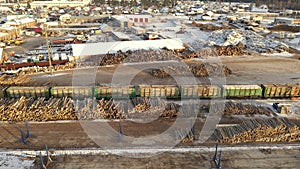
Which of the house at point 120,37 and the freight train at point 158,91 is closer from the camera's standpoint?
the freight train at point 158,91

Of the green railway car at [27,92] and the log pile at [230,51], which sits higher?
the log pile at [230,51]

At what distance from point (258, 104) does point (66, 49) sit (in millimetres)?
34247

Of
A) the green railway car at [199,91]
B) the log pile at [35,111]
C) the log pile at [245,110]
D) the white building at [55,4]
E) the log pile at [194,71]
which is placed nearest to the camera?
the log pile at [35,111]

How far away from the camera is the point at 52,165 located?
1538cm

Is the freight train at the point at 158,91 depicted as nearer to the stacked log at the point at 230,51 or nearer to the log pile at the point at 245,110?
the log pile at the point at 245,110

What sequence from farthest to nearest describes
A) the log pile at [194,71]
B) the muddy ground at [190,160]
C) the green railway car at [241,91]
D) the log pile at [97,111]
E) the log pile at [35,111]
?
the log pile at [194,71] < the green railway car at [241,91] < the log pile at [97,111] < the log pile at [35,111] < the muddy ground at [190,160]

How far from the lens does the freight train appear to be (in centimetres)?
2352

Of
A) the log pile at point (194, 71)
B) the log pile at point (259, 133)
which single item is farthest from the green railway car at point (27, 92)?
the log pile at point (259, 133)

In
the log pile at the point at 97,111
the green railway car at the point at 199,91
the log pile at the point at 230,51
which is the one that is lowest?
the log pile at the point at 97,111

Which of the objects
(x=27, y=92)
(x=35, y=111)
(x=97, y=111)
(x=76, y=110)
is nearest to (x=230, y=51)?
(x=97, y=111)

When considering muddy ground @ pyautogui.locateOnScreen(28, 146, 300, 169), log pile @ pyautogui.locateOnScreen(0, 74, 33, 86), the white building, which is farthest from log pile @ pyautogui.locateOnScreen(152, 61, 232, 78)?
the white building

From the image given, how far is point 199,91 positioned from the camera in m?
24.0

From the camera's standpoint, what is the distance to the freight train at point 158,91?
926 inches

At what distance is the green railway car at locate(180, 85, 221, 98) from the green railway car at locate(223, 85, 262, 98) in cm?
80
